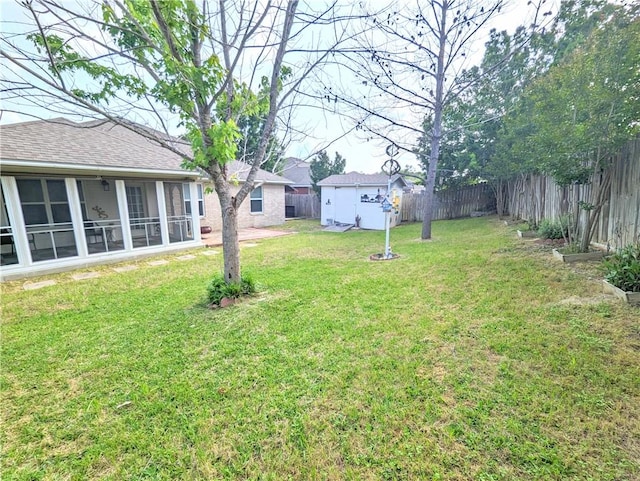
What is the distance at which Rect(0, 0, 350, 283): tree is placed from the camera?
314cm

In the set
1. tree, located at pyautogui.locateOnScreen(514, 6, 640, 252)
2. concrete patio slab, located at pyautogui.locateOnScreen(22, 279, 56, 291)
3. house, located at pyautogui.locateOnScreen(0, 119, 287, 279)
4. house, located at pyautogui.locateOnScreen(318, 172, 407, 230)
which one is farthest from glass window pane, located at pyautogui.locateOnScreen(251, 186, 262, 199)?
tree, located at pyautogui.locateOnScreen(514, 6, 640, 252)

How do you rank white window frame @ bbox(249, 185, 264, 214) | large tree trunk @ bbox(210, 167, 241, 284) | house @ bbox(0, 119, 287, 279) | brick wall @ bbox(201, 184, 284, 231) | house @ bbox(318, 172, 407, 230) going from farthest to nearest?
1. white window frame @ bbox(249, 185, 264, 214)
2. house @ bbox(318, 172, 407, 230)
3. brick wall @ bbox(201, 184, 284, 231)
4. house @ bbox(0, 119, 287, 279)
5. large tree trunk @ bbox(210, 167, 241, 284)

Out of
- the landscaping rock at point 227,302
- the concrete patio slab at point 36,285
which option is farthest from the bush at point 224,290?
the concrete patio slab at point 36,285

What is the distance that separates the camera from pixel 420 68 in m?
8.69

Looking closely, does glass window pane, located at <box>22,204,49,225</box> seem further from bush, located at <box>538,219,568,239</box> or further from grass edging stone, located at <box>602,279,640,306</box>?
bush, located at <box>538,219,568,239</box>

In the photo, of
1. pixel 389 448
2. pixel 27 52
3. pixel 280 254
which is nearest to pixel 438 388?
pixel 389 448

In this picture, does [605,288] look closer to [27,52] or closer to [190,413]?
[190,413]

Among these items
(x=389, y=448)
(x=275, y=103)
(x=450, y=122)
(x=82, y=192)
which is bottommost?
(x=389, y=448)

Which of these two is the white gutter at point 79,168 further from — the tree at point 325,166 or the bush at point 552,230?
the tree at point 325,166

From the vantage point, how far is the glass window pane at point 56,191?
8.12 meters

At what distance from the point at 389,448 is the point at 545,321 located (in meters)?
2.57

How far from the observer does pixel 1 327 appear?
13.0ft

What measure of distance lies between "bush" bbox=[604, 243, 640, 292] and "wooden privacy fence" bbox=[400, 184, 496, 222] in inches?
460

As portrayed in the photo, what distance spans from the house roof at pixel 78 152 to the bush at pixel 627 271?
17.1ft
